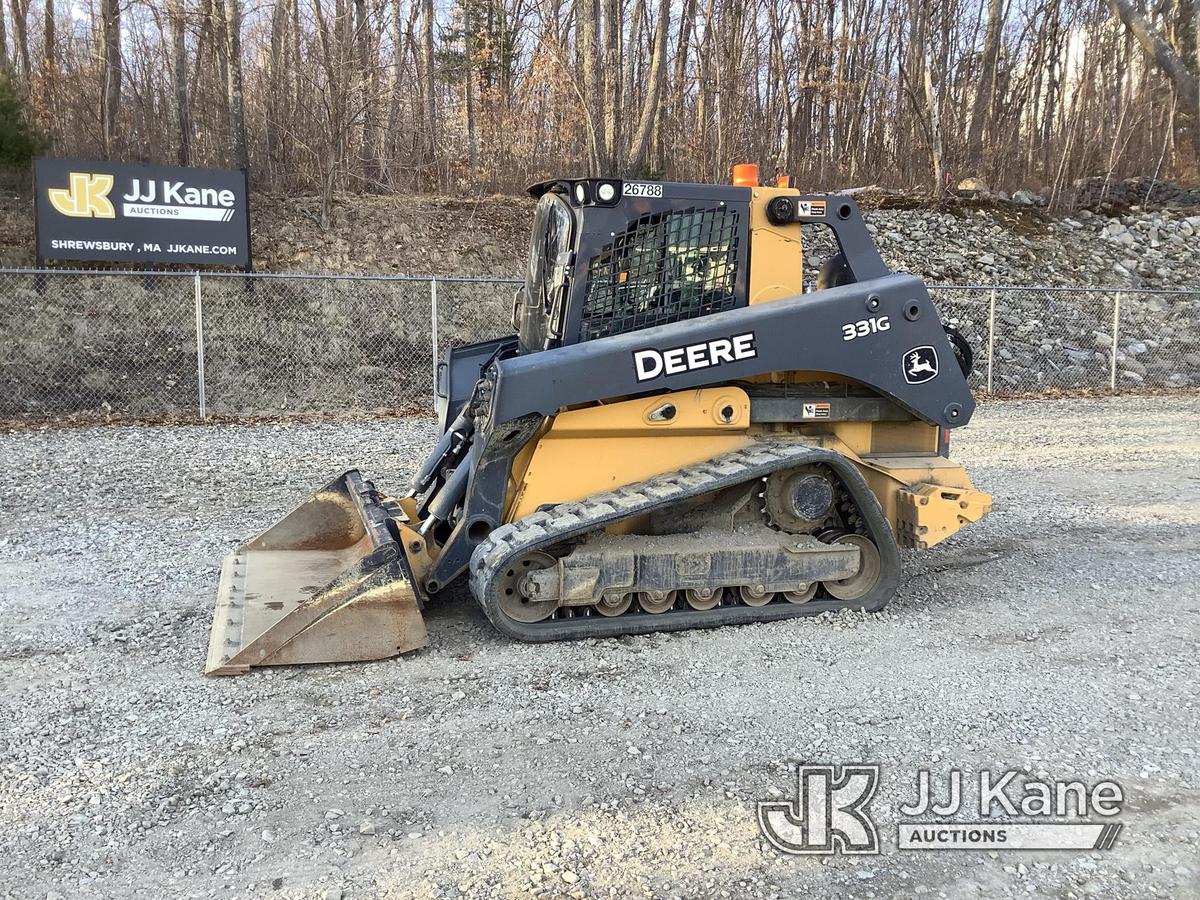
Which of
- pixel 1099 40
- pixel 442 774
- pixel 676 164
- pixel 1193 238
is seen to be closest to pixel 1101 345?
pixel 1193 238

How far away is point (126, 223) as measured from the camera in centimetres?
1386

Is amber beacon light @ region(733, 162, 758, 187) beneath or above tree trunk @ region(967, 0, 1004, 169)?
beneath

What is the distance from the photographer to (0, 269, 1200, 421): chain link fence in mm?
13438

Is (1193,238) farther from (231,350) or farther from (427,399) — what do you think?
(231,350)

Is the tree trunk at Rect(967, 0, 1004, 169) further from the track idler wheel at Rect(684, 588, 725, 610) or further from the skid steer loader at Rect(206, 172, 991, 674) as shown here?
the track idler wheel at Rect(684, 588, 725, 610)

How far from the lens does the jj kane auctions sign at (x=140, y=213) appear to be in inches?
531

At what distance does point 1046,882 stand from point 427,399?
12.5 metres

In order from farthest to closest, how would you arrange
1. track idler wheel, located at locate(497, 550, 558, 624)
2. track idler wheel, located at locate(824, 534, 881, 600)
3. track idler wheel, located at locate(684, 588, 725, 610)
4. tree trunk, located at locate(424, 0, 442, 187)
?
tree trunk, located at locate(424, 0, 442, 187) → track idler wheel, located at locate(824, 534, 881, 600) → track idler wheel, located at locate(684, 588, 725, 610) → track idler wheel, located at locate(497, 550, 558, 624)

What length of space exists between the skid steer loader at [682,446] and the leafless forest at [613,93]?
42.7 ft

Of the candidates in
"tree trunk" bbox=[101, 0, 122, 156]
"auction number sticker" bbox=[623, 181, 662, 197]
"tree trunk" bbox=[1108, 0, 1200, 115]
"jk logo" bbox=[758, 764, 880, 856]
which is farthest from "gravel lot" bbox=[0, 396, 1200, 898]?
"tree trunk" bbox=[1108, 0, 1200, 115]

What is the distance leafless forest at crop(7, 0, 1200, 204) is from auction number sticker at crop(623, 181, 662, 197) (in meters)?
13.0

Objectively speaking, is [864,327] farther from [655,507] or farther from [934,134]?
[934,134]

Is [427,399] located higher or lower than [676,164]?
lower

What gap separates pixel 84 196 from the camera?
1362 centimetres
